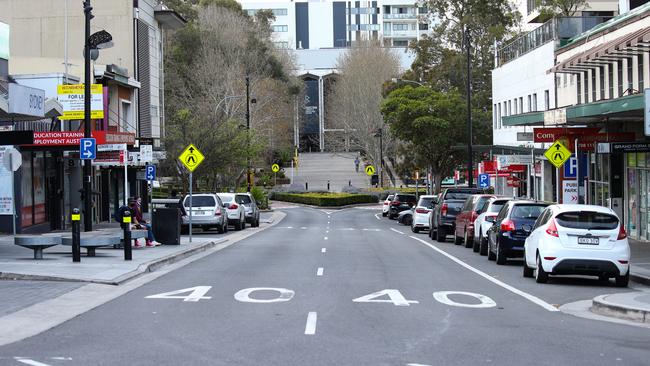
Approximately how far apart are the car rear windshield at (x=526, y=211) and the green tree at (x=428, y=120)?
36927 mm

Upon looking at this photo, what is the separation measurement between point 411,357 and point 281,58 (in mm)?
86227

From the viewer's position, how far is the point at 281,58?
94562mm

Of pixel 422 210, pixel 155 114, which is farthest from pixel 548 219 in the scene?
pixel 155 114

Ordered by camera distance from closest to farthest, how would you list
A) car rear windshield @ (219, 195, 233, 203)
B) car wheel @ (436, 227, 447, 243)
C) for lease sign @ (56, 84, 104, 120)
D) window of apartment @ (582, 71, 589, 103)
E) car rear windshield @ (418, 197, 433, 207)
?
for lease sign @ (56, 84, 104, 120) → car wheel @ (436, 227, 447, 243) → window of apartment @ (582, 71, 589, 103) → car rear windshield @ (219, 195, 233, 203) → car rear windshield @ (418, 197, 433, 207)

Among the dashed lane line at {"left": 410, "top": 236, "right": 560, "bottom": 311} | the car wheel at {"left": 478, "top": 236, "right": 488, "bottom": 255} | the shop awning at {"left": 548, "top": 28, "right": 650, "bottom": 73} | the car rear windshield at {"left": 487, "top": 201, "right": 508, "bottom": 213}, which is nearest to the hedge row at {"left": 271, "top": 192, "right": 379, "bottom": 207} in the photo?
the shop awning at {"left": 548, "top": 28, "right": 650, "bottom": 73}

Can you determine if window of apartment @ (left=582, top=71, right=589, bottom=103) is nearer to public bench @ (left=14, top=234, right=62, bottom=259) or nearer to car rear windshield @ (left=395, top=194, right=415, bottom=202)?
car rear windshield @ (left=395, top=194, right=415, bottom=202)

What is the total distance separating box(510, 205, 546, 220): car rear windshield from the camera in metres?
22.4

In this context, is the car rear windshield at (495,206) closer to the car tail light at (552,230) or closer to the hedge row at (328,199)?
the car tail light at (552,230)

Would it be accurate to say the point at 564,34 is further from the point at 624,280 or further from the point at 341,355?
the point at 341,355

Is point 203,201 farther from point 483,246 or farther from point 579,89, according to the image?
point 579,89

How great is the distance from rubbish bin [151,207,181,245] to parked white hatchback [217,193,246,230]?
1310 cm

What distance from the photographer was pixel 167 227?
28.5 meters

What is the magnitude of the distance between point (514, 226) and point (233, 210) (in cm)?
2194

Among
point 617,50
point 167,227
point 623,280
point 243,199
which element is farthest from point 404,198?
point 623,280
